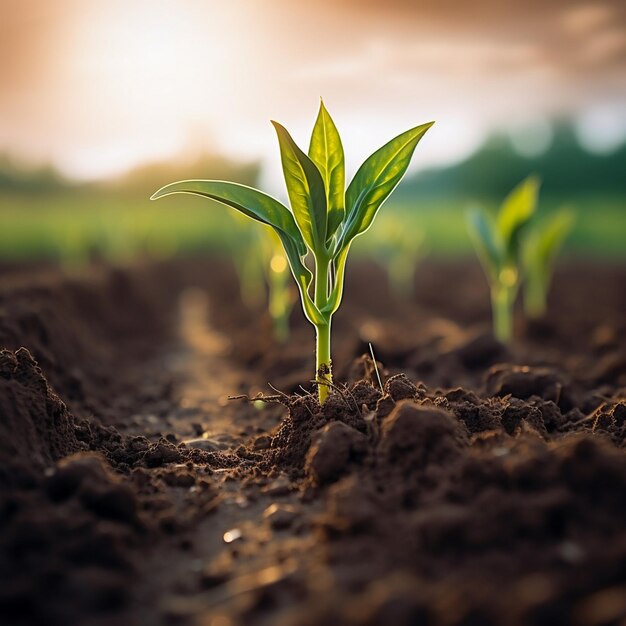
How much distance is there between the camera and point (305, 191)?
2.28 metres

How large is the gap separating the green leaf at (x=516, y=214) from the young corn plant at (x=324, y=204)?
2.24 meters

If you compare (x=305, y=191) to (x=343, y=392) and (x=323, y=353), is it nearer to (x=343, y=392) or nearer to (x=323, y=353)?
(x=323, y=353)

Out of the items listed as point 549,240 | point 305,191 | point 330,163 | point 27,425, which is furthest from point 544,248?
point 27,425

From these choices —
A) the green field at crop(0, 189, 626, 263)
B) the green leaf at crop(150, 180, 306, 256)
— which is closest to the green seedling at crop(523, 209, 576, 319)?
the green field at crop(0, 189, 626, 263)

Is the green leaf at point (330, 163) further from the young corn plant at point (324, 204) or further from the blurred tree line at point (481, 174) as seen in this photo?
the blurred tree line at point (481, 174)

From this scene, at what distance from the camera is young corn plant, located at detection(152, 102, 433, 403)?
7.46 feet

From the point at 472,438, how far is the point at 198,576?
94cm

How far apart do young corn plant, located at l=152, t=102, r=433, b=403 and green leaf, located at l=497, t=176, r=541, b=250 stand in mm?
2238

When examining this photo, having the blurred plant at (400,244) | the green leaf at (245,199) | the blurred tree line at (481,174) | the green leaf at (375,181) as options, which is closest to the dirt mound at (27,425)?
the green leaf at (245,199)

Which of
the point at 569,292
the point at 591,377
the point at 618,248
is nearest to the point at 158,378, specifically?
the point at 591,377

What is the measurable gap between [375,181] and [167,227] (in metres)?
18.7

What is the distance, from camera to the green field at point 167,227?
1138 centimetres

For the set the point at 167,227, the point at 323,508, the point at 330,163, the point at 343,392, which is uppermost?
the point at 167,227

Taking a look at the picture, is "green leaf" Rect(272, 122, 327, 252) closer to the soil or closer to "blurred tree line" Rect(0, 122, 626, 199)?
the soil
